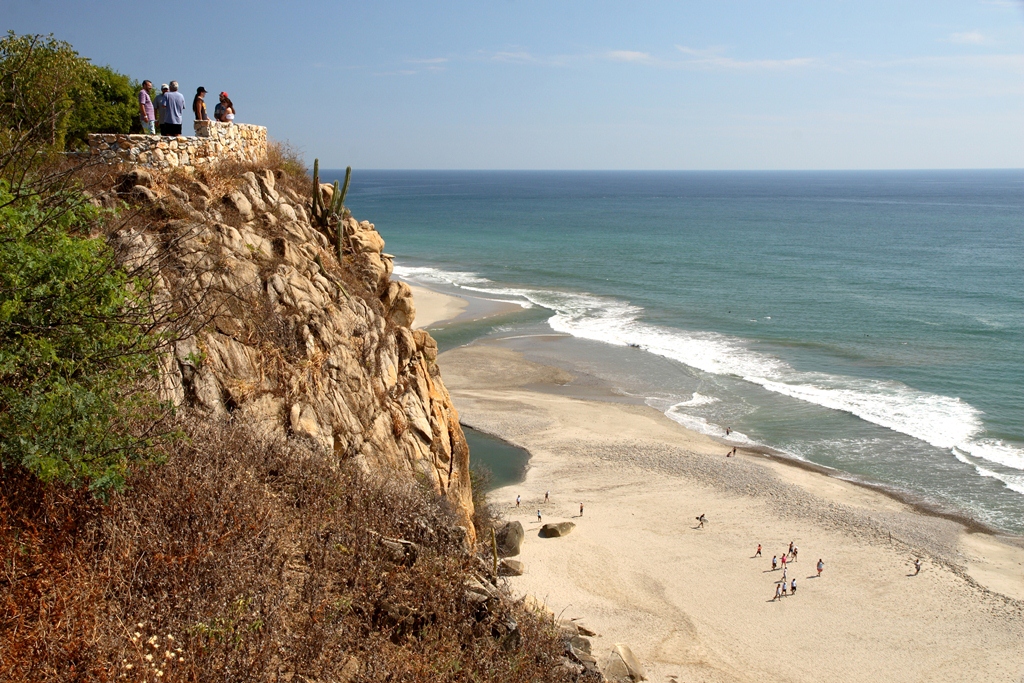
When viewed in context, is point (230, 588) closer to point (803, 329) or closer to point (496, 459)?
point (496, 459)

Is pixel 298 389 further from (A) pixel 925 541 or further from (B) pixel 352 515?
(A) pixel 925 541

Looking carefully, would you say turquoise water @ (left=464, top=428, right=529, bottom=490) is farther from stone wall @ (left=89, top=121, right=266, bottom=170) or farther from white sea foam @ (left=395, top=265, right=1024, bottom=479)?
stone wall @ (left=89, top=121, right=266, bottom=170)

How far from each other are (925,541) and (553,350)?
25.1 meters

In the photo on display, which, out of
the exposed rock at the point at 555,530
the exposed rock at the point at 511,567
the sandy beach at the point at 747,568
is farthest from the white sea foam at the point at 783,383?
the exposed rock at the point at 511,567

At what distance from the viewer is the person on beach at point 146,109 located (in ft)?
49.5

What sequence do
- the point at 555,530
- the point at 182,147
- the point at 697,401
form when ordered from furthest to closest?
1. the point at 697,401
2. the point at 555,530
3. the point at 182,147

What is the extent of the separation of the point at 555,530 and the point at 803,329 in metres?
32.5

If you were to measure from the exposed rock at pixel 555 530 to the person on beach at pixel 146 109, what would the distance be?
635 inches

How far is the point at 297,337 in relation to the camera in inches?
519

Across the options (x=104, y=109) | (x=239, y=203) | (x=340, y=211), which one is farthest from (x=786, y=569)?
(x=104, y=109)

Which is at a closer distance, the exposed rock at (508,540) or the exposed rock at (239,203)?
the exposed rock at (239,203)

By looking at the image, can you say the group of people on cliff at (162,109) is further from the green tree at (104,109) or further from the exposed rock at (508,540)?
the exposed rock at (508,540)

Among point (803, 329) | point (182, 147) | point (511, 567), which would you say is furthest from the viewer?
point (803, 329)

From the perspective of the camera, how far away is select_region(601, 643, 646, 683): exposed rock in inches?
525
